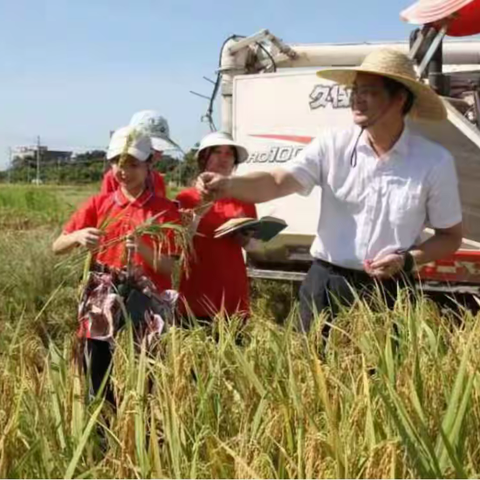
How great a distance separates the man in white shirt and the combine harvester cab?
8.98 feet

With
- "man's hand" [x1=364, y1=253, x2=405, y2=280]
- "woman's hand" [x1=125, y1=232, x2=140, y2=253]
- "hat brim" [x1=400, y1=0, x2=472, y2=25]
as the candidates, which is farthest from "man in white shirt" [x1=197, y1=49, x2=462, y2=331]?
"hat brim" [x1=400, y1=0, x2=472, y2=25]

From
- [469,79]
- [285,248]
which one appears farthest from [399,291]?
[469,79]

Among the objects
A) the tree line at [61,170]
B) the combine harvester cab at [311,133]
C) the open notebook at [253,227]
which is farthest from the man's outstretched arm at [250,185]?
the tree line at [61,170]

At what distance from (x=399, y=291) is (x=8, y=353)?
49.2 inches

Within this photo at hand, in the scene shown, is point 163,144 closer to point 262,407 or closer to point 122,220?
point 122,220

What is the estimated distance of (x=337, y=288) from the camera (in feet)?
10.5

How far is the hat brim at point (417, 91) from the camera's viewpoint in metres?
3.12

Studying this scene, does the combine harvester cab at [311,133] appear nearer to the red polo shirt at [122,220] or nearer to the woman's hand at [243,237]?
the woman's hand at [243,237]

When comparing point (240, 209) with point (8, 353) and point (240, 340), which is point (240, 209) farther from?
point (8, 353)

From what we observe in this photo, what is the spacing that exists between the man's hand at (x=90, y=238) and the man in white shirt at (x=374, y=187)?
40cm

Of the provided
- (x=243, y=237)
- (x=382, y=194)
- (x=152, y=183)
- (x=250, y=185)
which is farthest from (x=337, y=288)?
(x=152, y=183)

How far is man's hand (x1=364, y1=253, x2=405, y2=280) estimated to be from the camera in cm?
307

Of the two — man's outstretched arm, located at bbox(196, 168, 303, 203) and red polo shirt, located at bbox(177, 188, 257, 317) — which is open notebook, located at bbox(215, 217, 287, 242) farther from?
man's outstretched arm, located at bbox(196, 168, 303, 203)

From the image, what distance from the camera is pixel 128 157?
3410 mm
